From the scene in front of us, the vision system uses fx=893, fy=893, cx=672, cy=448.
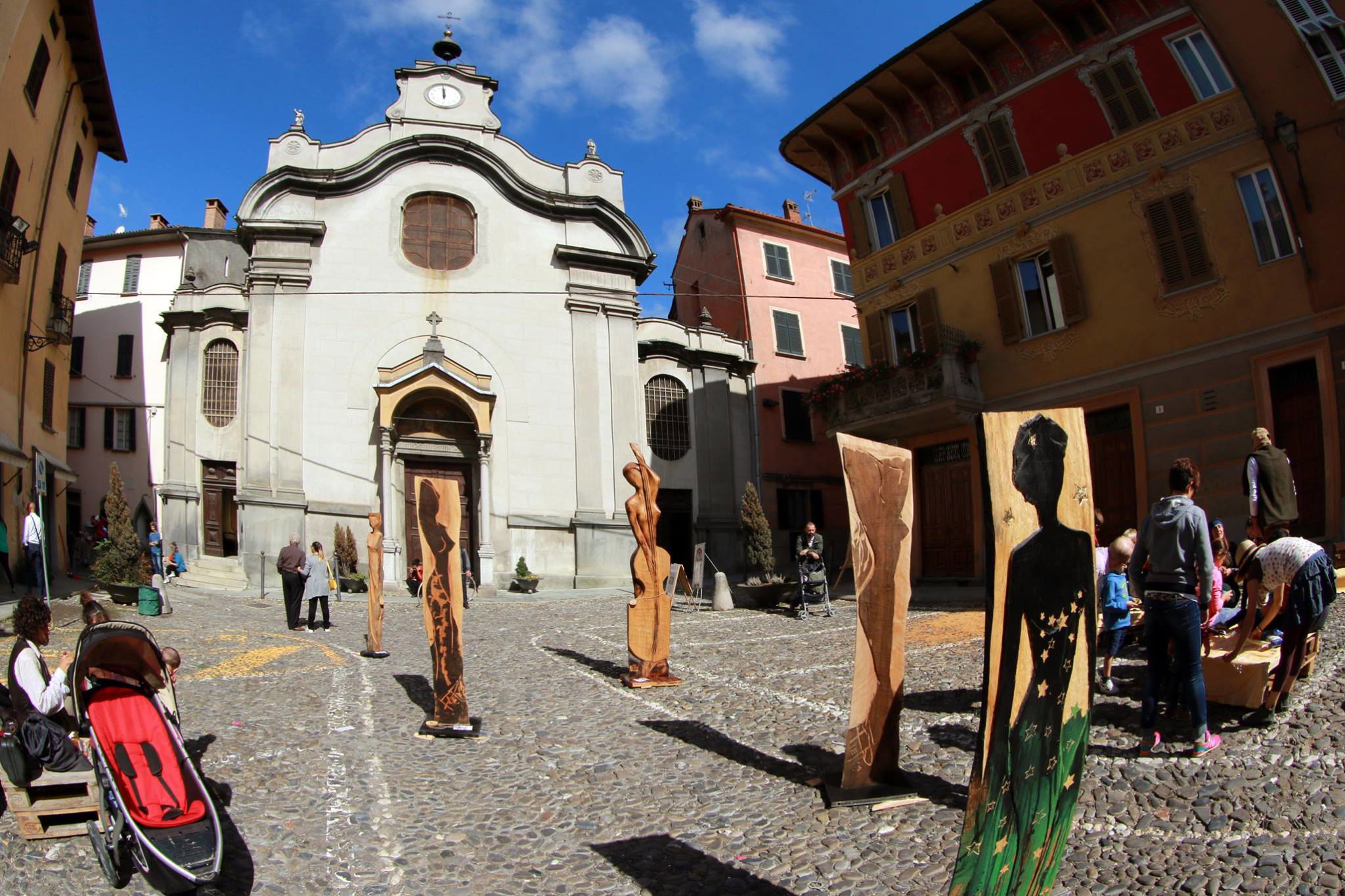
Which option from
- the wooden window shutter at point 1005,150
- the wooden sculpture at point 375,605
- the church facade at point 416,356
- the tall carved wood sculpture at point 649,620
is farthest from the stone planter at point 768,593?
the church facade at point 416,356

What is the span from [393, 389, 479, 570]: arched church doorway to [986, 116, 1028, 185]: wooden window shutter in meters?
15.0

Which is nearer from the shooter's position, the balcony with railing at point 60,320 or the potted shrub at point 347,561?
the balcony with railing at point 60,320

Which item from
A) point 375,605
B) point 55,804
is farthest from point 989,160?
point 55,804

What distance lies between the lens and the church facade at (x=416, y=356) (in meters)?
24.1

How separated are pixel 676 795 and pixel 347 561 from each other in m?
19.0

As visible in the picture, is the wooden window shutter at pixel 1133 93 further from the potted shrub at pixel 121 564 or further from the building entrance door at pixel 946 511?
the potted shrub at pixel 121 564

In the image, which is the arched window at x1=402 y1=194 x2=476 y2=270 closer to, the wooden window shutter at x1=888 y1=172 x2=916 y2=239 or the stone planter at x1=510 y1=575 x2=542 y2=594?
the stone planter at x1=510 y1=575 x2=542 y2=594

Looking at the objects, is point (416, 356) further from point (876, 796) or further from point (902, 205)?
point (876, 796)

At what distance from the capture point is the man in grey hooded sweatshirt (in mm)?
5438

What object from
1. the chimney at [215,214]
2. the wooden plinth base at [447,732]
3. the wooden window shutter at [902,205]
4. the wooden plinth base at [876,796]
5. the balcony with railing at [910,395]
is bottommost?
the wooden plinth base at [876,796]

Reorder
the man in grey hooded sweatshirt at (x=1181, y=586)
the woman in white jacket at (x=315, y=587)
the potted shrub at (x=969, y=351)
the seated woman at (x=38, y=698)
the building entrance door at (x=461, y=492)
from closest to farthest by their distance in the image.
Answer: the seated woman at (x=38, y=698) < the man in grey hooded sweatshirt at (x=1181, y=586) < the woman in white jacket at (x=315, y=587) < the potted shrub at (x=969, y=351) < the building entrance door at (x=461, y=492)

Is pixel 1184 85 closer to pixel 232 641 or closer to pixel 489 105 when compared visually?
pixel 232 641

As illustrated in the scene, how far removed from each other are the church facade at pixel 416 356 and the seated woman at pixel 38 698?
1798cm

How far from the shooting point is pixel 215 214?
1399 inches
